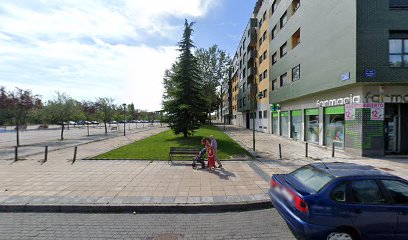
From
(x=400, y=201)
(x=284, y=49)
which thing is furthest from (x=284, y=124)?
(x=400, y=201)

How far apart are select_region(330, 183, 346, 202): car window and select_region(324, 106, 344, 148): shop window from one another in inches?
500

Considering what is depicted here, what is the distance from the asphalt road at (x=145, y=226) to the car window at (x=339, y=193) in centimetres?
125

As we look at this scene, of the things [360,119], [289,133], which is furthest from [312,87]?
[289,133]

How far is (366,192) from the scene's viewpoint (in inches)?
154

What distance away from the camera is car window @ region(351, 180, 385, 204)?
3834mm

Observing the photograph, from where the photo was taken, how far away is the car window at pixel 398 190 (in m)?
3.89

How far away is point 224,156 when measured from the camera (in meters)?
12.2

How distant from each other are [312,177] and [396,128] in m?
13.1

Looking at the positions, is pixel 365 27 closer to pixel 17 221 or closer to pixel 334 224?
pixel 334 224

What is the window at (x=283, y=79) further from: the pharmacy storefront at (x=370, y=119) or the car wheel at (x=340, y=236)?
the car wheel at (x=340, y=236)

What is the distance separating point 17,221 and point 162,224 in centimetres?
313

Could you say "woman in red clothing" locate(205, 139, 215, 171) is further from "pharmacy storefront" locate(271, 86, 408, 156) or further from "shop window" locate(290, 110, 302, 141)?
"shop window" locate(290, 110, 302, 141)

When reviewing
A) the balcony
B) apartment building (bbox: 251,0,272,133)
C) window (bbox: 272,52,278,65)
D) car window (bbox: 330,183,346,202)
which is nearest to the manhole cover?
car window (bbox: 330,183,346,202)

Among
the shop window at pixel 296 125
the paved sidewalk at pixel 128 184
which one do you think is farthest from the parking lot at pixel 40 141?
the shop window at pixel 296 125
